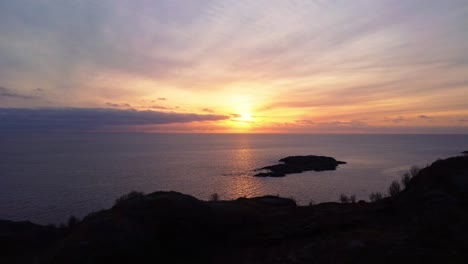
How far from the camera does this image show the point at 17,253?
25.1m

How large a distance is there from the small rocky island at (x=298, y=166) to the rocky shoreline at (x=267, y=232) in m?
95.5

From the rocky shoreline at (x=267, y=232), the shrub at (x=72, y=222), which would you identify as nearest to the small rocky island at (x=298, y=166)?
the shrub at (x=72, y=222)

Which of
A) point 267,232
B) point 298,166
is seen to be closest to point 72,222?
point 267,232

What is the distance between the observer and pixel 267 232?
24781 millimetres

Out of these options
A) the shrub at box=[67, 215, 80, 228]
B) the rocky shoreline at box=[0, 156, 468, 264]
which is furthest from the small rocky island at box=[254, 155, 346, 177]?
the rocky shoreline at box=[0, 156, 468, 264]

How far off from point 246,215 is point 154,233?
759cm

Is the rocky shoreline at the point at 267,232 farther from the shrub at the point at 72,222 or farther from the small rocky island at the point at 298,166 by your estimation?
the small rocky island at the point at 298,166

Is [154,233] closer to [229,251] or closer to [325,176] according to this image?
[229,251]

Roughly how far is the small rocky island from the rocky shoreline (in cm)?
9551

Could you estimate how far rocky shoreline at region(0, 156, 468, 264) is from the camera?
1973 centimetres

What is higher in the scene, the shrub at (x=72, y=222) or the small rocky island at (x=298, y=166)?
the shrub at (x=72, y=222)

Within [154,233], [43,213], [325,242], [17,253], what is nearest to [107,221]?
[154,233]

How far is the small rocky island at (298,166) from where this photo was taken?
12575cm

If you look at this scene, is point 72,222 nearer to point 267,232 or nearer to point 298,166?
point 267,232
